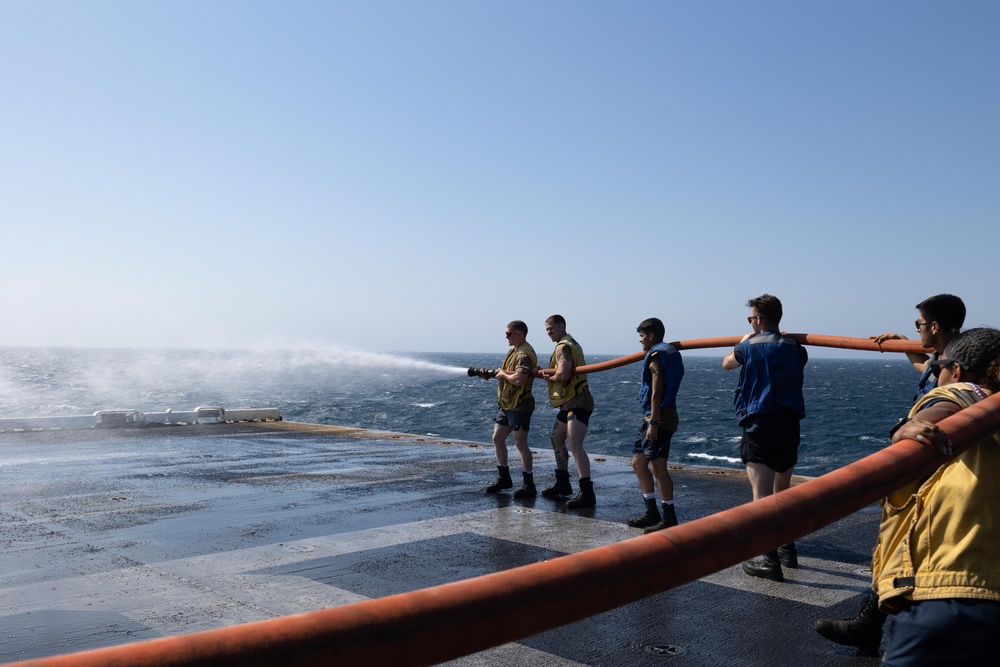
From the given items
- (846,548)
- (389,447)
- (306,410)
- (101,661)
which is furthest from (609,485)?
(306,410)

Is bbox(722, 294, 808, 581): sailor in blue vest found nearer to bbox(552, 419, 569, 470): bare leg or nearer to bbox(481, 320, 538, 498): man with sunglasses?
bbox(552, 419, 569, 470): bare leg

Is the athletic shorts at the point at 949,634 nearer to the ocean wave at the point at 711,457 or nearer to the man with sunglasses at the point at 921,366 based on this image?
the man with sunglasses at the point at 921,366

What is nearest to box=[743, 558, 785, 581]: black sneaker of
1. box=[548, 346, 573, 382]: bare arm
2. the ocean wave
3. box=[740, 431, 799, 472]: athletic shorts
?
box=[740, 431, 799, 472]: athletic shorts

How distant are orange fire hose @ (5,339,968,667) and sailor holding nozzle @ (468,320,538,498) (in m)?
6.71

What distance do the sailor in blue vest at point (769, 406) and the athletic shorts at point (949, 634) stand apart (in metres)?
3.50

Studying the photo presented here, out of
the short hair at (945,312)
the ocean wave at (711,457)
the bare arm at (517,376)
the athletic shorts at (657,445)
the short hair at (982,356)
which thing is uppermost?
the short hair at (945,312)

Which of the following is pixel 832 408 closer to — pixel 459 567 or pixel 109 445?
pixel 109 445

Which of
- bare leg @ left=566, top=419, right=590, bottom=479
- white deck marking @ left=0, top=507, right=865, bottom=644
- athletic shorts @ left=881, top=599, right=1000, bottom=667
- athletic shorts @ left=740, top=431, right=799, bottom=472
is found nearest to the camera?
athletic shorts @ left=881, top=599, right=1000, bottom=667

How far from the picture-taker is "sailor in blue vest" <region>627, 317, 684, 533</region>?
701cm

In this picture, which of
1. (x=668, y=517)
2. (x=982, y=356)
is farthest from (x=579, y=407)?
(x=982, y=356)

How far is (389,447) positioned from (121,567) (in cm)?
770

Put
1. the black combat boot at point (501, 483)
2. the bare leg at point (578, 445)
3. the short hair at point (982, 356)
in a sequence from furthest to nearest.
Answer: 1. the black combat boot at point (501, 483)
2. the bare leg at point (578, 445)
3. the short hair at point (982, 356)

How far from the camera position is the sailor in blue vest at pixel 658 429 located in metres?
7.01

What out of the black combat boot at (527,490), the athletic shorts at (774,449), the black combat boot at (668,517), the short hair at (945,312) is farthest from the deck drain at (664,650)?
the black combat boot at (527,490)
